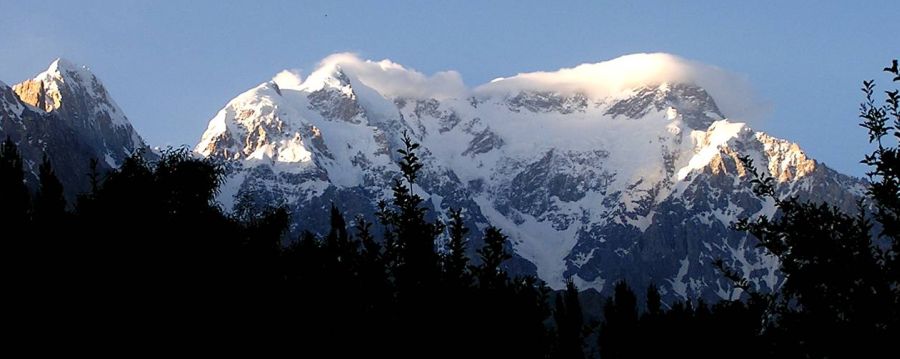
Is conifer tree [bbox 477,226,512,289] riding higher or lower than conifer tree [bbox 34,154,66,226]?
lower

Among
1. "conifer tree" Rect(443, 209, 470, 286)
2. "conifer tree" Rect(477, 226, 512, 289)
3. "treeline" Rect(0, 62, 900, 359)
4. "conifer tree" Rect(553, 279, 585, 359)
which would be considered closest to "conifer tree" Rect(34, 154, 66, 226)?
"treeline" Rect(0, 62, 900, 359)

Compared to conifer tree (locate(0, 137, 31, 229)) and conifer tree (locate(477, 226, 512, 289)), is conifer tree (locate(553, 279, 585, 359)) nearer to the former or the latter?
conifer tree (locate(477, 226, 512, 289))

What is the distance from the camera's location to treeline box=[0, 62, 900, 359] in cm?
2022

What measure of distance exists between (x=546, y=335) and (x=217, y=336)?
11149 millimetres

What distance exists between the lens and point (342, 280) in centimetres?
3303

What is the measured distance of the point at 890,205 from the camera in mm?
19859

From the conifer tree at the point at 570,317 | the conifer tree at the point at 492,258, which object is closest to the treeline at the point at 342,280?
the conifer tree at the point at 492,258

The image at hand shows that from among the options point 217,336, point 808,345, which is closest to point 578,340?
point 217,336

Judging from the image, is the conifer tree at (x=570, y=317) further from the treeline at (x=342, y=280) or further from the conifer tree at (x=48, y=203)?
the conifer tree at (x=48, y=203)

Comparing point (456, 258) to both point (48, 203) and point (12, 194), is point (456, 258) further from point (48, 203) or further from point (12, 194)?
point (12, 194)

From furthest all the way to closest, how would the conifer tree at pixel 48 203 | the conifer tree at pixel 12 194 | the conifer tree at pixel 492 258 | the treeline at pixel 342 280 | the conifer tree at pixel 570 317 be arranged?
the conifer tree at pixel 570 317
the conifer tree at pixel 12 194
the conifer tree at pixel 48 203
the conifer tree at pixel 492 258
the treeline at pixel 342 280

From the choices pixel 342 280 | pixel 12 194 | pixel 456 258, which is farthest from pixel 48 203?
pixel 456 258

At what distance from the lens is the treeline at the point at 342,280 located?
20219mm

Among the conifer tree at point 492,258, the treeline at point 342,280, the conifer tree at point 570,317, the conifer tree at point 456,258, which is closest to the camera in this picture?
the treeline at point 342,280
